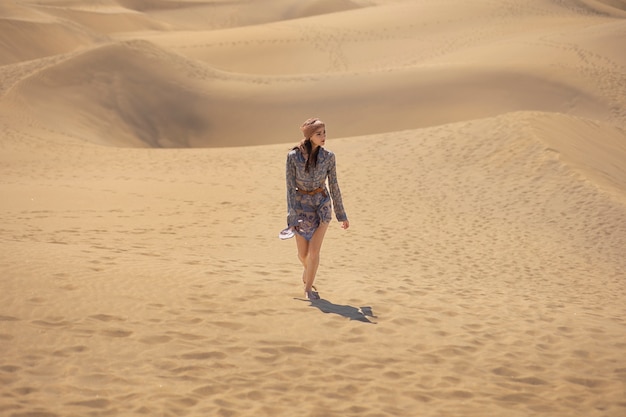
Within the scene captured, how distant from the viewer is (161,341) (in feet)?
16.5

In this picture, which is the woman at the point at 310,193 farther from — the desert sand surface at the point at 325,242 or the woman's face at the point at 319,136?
the desert sand surface at the point at 325,242

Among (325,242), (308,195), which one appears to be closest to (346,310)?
(308,195)

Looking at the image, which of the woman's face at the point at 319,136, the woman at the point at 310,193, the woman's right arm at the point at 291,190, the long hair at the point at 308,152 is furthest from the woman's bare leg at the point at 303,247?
the woman's face at the point at 319,136

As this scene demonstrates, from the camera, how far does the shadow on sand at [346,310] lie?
19.7ft

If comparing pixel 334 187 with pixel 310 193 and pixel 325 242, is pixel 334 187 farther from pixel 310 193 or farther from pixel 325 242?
pixel 325 242

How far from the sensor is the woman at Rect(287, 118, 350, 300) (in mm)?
6023

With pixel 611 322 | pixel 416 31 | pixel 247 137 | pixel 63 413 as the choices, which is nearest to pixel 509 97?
pixel 247 137

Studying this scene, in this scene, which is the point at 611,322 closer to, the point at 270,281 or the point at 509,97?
the point at 270,281

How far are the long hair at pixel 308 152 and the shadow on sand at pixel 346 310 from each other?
119 cm

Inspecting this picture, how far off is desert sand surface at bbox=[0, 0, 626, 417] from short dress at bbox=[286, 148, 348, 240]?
2.32 ft

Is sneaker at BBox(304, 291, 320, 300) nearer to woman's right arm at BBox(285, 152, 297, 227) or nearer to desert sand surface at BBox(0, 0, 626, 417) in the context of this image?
desert sand surface at BBox(0, 0, 626, 417)

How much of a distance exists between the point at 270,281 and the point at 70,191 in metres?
7.30

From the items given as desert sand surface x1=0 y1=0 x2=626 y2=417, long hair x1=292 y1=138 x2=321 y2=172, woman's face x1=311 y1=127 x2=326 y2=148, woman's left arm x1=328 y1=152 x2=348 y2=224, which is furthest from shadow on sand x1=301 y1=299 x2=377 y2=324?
woman's face x1=311 y1=127 x2=326 y2=148

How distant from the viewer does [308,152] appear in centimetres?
598
